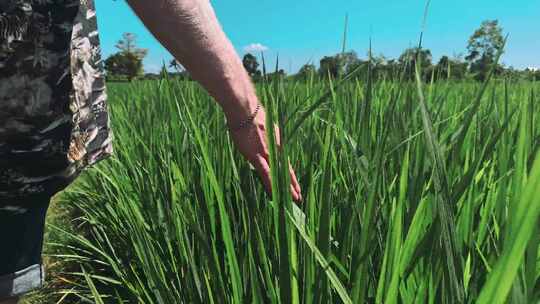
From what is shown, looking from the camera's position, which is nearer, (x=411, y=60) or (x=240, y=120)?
(x=240, y=120)

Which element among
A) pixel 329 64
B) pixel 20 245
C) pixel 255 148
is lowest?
pixel 20 245

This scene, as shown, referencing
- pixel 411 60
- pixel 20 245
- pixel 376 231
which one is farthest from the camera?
pixel 411 60

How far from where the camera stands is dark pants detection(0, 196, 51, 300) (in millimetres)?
759

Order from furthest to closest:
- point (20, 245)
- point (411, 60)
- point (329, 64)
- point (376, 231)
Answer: point (329, 64)
point (411, 60)
point (20, 245)
point (376, 231)

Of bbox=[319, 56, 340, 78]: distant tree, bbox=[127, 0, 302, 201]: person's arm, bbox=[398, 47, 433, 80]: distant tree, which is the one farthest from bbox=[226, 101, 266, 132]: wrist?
bbox=[319, 56, 340, 78]: distant tree

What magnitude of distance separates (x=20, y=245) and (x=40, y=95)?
0.27m

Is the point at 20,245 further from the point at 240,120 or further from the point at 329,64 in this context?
the point at 329,64

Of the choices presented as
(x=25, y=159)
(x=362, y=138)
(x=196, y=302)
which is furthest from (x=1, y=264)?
(x=362, y=138)

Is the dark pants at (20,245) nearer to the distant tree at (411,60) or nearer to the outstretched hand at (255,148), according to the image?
the outstretched hand at (255,148)

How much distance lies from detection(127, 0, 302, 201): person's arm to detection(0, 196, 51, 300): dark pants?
0.33m

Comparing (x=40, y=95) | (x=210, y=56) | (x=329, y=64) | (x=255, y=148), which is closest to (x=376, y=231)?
(x=255, y=148)

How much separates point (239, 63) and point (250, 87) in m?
0.04

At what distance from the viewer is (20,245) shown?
80 cm

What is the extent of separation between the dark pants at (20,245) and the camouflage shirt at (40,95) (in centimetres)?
4
